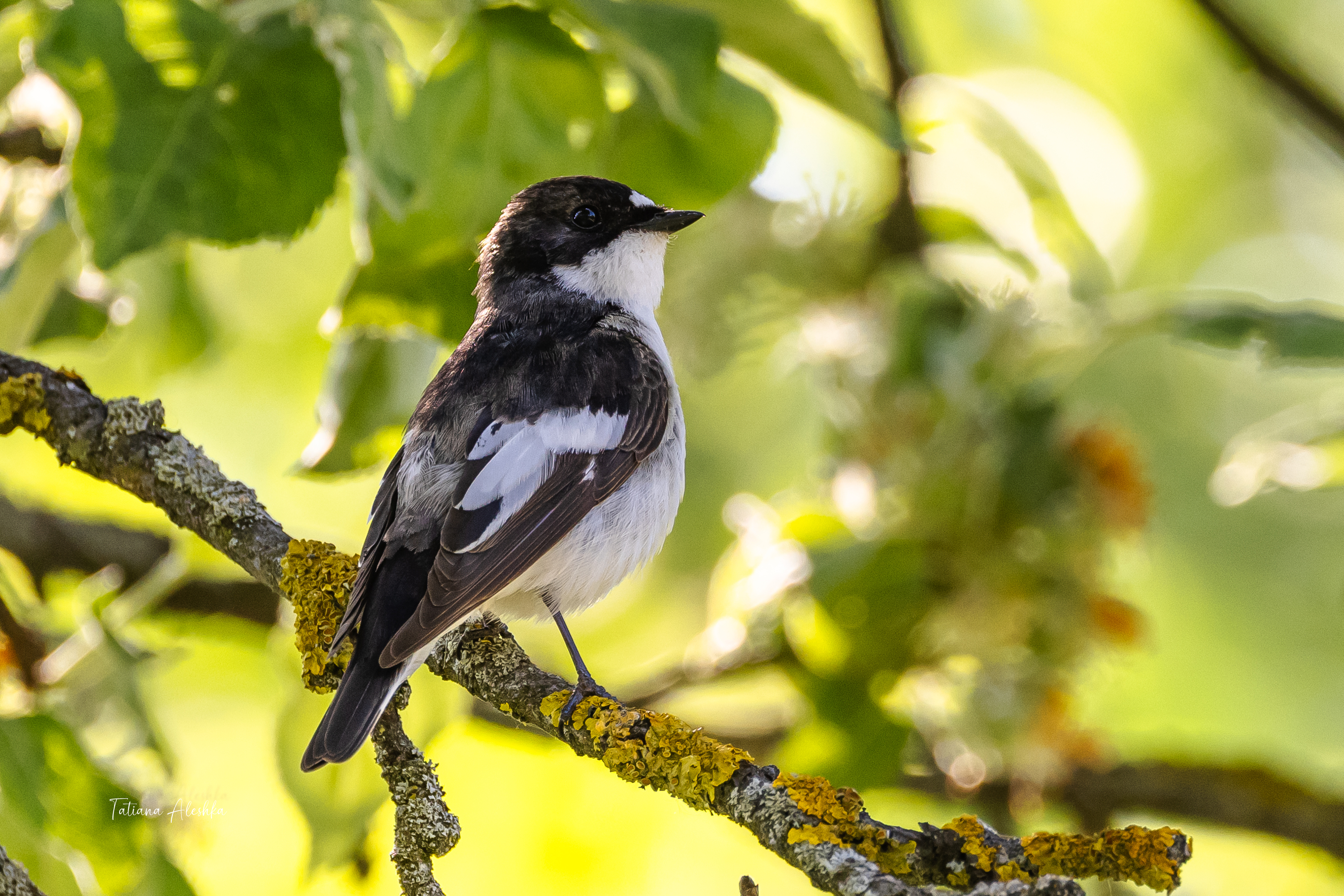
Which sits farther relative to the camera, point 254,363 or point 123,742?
point 254,363

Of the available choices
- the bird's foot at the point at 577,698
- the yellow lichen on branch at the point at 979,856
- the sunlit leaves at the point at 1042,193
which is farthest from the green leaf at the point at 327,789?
the sunlit leaves at the point at 1042,193

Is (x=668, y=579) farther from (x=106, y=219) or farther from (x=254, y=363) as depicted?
(x=106, y=219)

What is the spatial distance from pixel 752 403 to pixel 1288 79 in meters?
2.23

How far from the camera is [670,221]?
138 inches

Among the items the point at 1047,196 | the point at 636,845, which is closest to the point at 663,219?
the point at 1047,196

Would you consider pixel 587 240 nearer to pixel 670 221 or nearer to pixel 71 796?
pixel 670 221

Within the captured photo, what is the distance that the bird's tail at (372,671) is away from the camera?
2.12 metres

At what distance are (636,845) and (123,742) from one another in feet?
5.00

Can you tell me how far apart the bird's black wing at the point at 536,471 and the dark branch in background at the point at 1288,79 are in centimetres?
246

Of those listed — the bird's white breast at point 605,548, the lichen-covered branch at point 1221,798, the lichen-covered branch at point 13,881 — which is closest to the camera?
the lichen-covered branch at point 13,881

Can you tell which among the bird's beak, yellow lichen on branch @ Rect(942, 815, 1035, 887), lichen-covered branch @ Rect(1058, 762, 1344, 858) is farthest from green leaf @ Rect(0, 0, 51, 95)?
lichen-covered branch @ Rect(1058, 762, 1344, 858)

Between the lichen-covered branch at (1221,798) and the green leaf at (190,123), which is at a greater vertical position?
the lichen-covered branch at (1221,798)

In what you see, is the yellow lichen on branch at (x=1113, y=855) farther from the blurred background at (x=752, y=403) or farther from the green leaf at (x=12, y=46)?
the green leaf at (x=12, y=46)

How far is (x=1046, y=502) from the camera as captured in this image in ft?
12.3
